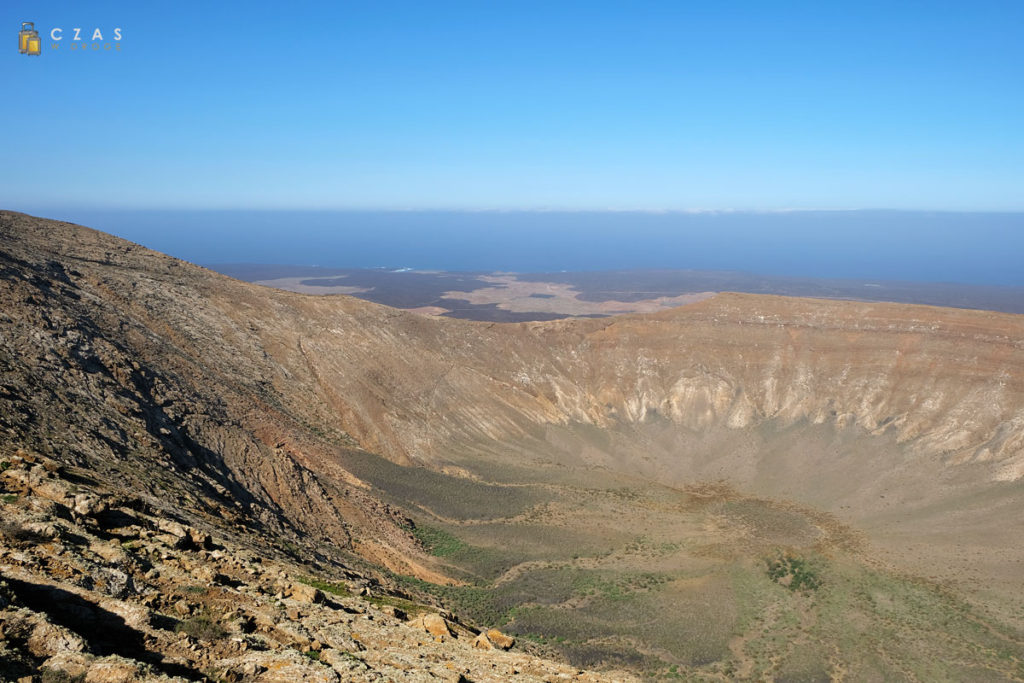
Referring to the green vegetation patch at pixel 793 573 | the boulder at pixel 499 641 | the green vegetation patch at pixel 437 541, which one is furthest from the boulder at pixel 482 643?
the green vegetation patch at pixel 793 573

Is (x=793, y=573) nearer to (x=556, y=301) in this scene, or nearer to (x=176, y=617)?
(x=176, y=617)

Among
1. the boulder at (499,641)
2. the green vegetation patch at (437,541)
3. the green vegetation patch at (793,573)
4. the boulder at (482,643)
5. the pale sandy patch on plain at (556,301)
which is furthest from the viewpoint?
the pale sandy patch on plain at (556,301)

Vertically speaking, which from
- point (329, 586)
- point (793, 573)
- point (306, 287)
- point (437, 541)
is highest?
point (306, 287)

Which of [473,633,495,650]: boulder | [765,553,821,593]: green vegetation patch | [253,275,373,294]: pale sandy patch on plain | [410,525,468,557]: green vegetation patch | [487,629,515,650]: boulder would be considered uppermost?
[253,275,373,294]: pale sandy patch on plain

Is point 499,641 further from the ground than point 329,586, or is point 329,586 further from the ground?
point 329,586

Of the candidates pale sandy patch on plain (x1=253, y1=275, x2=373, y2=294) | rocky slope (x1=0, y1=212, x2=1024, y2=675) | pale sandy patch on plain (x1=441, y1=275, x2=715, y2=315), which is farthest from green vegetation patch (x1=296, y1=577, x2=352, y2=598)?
pale sandy patch on plain (x1=253, y1=275, x2=373, y2=294)

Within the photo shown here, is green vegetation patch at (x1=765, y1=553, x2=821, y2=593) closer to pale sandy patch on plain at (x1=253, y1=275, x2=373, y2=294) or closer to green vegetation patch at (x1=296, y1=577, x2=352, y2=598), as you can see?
green vegetation patch at (x1=296, y1=577, x2=352, y2=598)

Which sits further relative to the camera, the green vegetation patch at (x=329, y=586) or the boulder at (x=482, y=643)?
the green vegetation patch at (x=329, y=586)

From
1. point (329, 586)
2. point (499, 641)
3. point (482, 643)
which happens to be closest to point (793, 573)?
point (499, 641)

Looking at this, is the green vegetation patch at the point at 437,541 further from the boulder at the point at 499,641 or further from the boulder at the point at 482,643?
the boulder at the point at 482,643

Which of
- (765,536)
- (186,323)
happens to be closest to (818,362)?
(765,536)

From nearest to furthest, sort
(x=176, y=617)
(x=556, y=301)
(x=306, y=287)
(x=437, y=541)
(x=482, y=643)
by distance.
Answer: (x=176, y=617)
(x=482, y=643)
(x=437, y=541)
(x=556, y=301)
(x=306, y=287)

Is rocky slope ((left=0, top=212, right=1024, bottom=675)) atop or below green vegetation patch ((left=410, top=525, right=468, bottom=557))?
atop

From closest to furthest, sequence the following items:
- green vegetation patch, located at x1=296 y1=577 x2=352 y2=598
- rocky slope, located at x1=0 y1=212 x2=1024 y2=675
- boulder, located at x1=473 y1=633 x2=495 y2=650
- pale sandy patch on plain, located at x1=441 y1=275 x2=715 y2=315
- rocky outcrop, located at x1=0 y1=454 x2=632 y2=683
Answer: rocky outcrop, located at x1=0 y1=454 x2=632 y2=683, boulder, located at x1=473 y1=633 x2=495 y2=650, green vegetation patch, located at x1=296 y1=577 x2=352 y2=598, rocky slope, located at x1=0 y1=212 x2=1024 y2=675, pale sandy patch on plain, located at x1=441 y1=275 x2=715 y2=315
